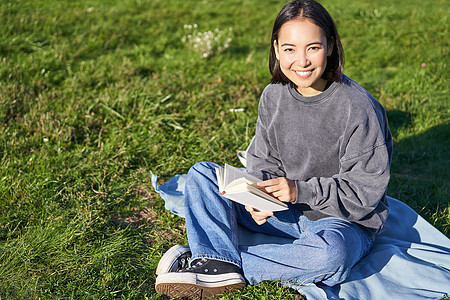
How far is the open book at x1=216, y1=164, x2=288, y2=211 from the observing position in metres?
2.63

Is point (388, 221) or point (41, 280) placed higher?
point (388, 221)

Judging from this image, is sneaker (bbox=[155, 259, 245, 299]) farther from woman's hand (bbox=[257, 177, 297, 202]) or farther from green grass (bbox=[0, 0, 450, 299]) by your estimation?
woman's hand (bbox=[257, 177, 297, 202])

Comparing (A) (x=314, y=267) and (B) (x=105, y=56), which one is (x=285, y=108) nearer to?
(A) (x=314, y=267)

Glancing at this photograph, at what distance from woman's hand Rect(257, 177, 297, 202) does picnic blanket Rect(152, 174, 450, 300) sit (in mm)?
559

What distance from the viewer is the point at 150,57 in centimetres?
670

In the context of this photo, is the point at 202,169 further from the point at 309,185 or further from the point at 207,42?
the point at 207,42

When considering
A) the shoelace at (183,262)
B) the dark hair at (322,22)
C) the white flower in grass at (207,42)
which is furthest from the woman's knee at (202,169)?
the white flower in grass at (207,42)

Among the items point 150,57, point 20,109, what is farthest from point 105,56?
point 20,109

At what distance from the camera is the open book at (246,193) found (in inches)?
103

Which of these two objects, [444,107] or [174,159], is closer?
[174,159]

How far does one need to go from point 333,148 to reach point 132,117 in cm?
267

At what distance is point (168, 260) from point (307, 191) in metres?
0.99

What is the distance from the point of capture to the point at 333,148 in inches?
119

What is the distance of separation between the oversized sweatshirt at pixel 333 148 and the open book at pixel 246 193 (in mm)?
246
